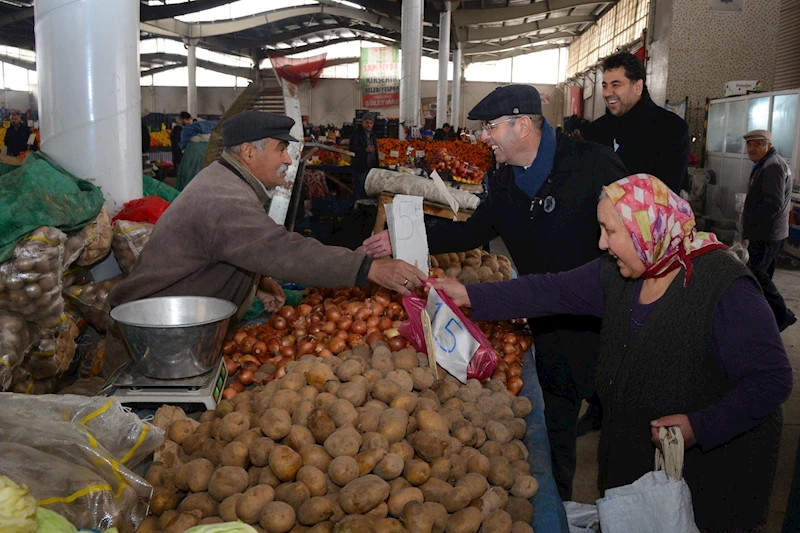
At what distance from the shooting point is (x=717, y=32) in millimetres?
14508

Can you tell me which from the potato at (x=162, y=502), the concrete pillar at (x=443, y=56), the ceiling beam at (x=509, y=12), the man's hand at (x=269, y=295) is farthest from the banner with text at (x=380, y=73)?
the potato at (x=162, y=502)

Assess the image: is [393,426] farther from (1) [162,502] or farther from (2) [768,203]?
(2) [768,203]

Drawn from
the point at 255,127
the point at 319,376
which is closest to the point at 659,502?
the point at 319,376

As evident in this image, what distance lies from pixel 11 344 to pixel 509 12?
25.0 m

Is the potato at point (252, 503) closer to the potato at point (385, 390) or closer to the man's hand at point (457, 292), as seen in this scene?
the potato at point (385, 390)

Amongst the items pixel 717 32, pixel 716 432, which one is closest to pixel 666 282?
pixel 716 432

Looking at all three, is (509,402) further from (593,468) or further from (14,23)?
(14,23)

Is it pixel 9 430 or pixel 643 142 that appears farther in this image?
pixel 643 142

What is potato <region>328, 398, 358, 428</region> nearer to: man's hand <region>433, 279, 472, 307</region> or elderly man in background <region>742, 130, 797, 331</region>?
man's hand <region>433, 279, 472, 307</region>

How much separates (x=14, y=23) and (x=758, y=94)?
2342cm

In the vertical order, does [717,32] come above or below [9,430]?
above

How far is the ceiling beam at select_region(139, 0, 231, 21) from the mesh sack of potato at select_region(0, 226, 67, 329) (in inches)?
776

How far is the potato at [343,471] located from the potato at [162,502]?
0.43 metres

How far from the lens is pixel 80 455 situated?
5.24 feet
